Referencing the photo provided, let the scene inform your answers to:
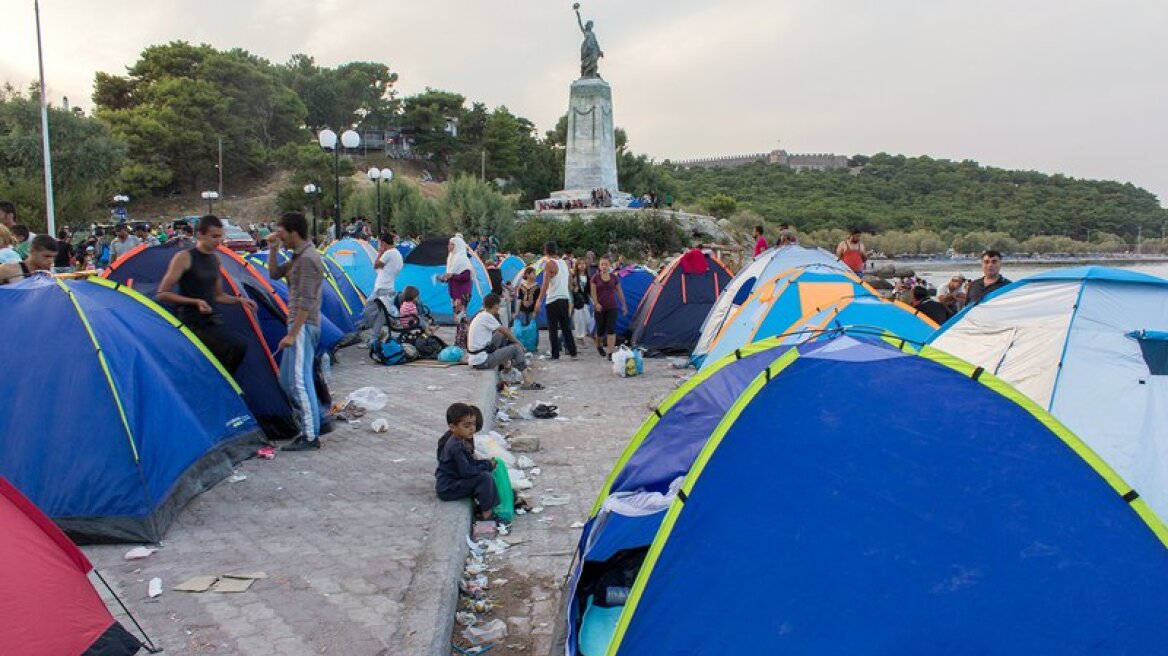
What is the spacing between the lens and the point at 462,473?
18.4 ft

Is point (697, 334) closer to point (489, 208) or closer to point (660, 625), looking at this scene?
point (660, 625)

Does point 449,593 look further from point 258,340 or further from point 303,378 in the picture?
point 258,340

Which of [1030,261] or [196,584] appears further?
[1030,261]

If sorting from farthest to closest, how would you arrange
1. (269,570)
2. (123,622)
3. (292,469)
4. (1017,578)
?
1. (292,469)
2. (269,570)
3. (123,622)
4. (1017,578)

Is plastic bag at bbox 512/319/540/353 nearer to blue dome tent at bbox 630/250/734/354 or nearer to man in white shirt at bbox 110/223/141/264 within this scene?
blue dome tent at bbox 630/250/734/354

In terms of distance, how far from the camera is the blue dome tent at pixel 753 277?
11.0m

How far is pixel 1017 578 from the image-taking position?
2.90m

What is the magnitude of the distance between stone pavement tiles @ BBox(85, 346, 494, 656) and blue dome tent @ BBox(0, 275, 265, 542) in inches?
8.6

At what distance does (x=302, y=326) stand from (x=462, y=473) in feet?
6.78

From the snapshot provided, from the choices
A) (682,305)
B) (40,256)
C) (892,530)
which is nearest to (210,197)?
(682,305)

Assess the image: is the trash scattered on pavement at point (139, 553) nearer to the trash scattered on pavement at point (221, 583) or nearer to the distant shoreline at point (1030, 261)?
the trash scattered on pavement at point (221, 583)

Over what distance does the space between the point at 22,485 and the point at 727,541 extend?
4049 mm

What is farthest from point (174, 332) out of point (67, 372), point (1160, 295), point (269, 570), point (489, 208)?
point (489, 208)

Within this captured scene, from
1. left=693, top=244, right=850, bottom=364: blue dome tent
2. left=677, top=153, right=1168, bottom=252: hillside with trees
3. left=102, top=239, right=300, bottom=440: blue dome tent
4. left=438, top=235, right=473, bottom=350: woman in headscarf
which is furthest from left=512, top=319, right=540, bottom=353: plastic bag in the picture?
left=677, top=153, right=1168, bottom=252: hillside with trees
